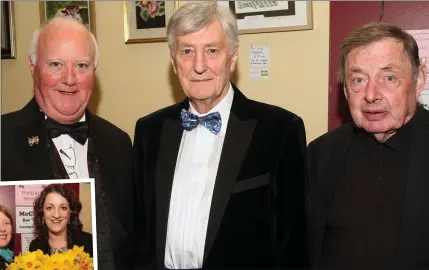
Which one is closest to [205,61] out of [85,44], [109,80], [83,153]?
[85,44]

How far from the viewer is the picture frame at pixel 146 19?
2.60 m

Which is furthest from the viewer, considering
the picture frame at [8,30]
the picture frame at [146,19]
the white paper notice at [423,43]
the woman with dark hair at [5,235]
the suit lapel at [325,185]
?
the picture frame at [8,30]

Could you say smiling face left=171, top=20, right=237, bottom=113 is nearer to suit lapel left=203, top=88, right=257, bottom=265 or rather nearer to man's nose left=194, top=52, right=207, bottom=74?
man's nose left=194, top=52, right=207, bottom=74

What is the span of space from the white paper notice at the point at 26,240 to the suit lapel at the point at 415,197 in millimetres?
1365

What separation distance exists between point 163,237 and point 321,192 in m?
0.68

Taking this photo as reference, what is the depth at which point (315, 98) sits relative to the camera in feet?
8.06

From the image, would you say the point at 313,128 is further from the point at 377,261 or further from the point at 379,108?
the point at 377,261

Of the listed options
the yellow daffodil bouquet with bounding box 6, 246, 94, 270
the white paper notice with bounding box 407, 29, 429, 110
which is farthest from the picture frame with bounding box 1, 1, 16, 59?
the white paper notice with bounding box 407, 29, 429, 110

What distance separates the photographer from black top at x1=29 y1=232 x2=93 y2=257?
175 centimetres

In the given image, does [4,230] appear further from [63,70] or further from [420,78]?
[420,78]

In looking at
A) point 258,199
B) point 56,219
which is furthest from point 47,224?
point 258,199

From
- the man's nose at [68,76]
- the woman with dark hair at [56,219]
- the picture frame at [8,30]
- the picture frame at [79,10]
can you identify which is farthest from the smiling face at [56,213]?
the picture frame at [8,30]

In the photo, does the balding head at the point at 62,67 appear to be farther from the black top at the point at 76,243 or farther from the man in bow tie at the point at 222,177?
the black top at the point at 76,243

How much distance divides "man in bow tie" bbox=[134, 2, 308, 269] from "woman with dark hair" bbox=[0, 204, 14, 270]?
54 cm
